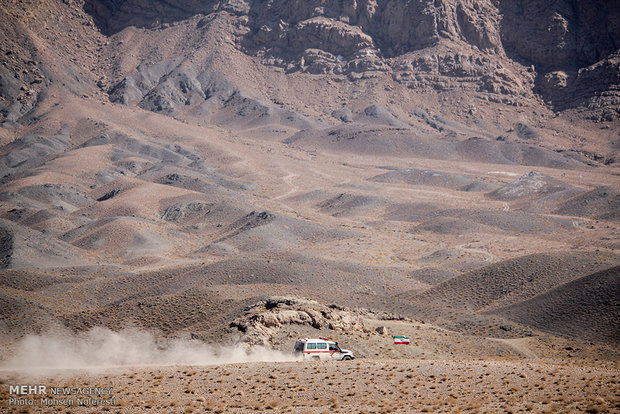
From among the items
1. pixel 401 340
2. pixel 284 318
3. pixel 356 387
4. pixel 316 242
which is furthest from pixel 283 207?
pixel 356 387

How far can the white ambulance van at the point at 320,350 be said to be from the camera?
941 inches

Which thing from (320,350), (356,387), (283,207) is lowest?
(356,387)

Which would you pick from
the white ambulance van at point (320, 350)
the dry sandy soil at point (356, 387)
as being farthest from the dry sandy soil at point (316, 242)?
the white ambulance van at point (320, 350)

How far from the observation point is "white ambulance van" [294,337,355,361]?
23.9 meters

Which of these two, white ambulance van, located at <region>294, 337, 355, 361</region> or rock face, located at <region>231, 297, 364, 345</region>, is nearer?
white ambulance van, located at <region>294, 337, 355, 361</region>

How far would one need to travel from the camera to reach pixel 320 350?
2406 cm

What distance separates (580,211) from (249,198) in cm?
5857

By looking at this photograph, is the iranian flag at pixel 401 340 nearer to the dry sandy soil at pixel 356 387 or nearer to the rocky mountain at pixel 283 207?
the rocky mountain at pixel 283 207

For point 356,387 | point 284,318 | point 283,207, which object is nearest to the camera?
point 356,387

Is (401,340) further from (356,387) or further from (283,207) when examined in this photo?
(283,207)

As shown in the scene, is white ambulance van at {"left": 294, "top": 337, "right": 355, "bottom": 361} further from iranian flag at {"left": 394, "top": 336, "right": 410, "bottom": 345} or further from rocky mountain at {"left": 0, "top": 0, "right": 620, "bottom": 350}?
iranian flag at {"left": 394, "top": 336, "right": 410, "bottom": 345}

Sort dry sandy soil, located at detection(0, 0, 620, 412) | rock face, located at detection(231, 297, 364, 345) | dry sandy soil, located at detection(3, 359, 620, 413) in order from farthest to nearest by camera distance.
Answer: rock face, located at detection(231, 297, 364, 345) < dry sandy soil, located at detection(0, 0, 620, 412) < dry sandy soil, located at detection(3, 359, 620, 413)

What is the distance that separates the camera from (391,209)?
108188 mm

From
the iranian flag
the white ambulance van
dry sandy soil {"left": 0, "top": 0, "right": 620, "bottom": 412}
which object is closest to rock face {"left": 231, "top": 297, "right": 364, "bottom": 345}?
dry sandy soil {"left": 0, "top": 0, "right": 620, "bottom": 412}
